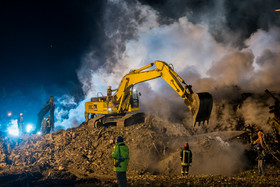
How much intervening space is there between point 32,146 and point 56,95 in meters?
23.6

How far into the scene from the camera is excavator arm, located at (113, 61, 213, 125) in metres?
6.32

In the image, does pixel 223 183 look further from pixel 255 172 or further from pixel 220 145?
pixel 220 145

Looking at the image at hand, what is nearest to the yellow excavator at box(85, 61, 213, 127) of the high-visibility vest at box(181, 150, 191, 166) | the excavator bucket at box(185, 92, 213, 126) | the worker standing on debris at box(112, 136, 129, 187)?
the excavator bucket at box(185, 92, 213, 126)

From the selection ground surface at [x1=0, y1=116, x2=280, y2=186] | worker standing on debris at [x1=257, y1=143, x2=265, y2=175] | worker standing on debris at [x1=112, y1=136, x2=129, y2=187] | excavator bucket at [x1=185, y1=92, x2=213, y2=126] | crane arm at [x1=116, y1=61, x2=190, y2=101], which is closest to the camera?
worker standing on debris at [x1=112, y1=136, x2=129, y2=187]

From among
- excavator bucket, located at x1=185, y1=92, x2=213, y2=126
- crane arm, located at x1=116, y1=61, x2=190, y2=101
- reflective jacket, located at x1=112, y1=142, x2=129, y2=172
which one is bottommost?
reflective jacket, located at x1=112, y1=142, x2=129, y2=172

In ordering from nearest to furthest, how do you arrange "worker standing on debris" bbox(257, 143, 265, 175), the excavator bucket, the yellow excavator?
the excavator bucket, "worker standing on debris" bbox(257, 143, 265, 175), the yellow excavator

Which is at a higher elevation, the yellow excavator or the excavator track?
the yellow excavator

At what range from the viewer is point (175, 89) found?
7445mm

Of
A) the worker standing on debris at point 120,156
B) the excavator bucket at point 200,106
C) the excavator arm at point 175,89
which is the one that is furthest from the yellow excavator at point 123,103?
the worker standing on debris at point 120,156

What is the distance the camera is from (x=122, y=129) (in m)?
11.1

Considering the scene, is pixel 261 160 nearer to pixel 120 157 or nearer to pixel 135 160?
pixel 135 160

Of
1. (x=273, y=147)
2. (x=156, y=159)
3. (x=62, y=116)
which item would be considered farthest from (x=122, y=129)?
(x=62, y=116)

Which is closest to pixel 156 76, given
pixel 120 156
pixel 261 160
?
pixel 120 156

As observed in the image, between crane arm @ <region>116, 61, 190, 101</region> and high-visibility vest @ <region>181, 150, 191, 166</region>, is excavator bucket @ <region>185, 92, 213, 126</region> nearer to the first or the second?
crane arm @ <region>116, 61, 190, 101</region>
